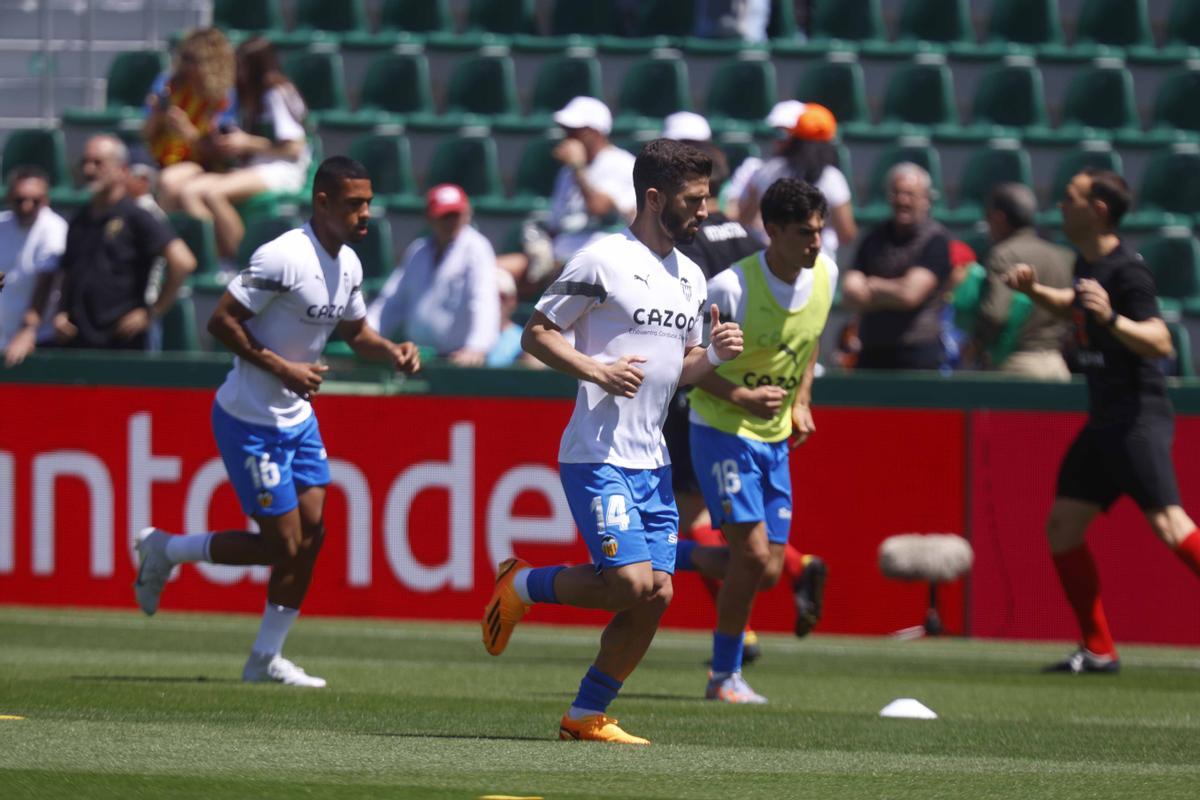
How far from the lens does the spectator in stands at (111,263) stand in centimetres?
1325

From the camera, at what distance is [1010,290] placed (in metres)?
12.9

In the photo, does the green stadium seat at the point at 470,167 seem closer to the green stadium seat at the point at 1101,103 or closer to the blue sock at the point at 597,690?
the green stadium seat at the point at 1101,103

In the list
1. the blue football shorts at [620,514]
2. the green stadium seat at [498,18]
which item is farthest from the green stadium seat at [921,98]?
the blue football shorts at [620,514]

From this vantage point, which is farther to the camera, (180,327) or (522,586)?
(180,327)

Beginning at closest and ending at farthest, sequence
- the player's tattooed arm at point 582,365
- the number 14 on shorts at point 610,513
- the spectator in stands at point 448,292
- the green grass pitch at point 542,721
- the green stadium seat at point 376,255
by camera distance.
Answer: the green grass pitch at point 542,721, the player's tattooed arm at point 582,365, the number 14 on shorts at point 610,513, the spectator in stands at point 448,292, the green stadium seat at point 376,255

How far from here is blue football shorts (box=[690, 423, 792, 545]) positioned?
29.3ft

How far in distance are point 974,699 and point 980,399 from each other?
3.75 metres

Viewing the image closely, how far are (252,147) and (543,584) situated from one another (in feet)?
27.6

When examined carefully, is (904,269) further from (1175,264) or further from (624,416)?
(624,416)

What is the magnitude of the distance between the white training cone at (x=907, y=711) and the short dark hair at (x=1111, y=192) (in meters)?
3.15

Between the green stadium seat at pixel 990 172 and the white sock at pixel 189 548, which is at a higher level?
the green stadium seat at pixel 990 172

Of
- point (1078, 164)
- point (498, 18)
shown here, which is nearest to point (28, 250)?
point (498, 18)

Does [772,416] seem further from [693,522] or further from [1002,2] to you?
[1002,2]

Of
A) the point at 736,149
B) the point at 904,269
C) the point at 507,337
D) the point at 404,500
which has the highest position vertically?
the point at 736,149
